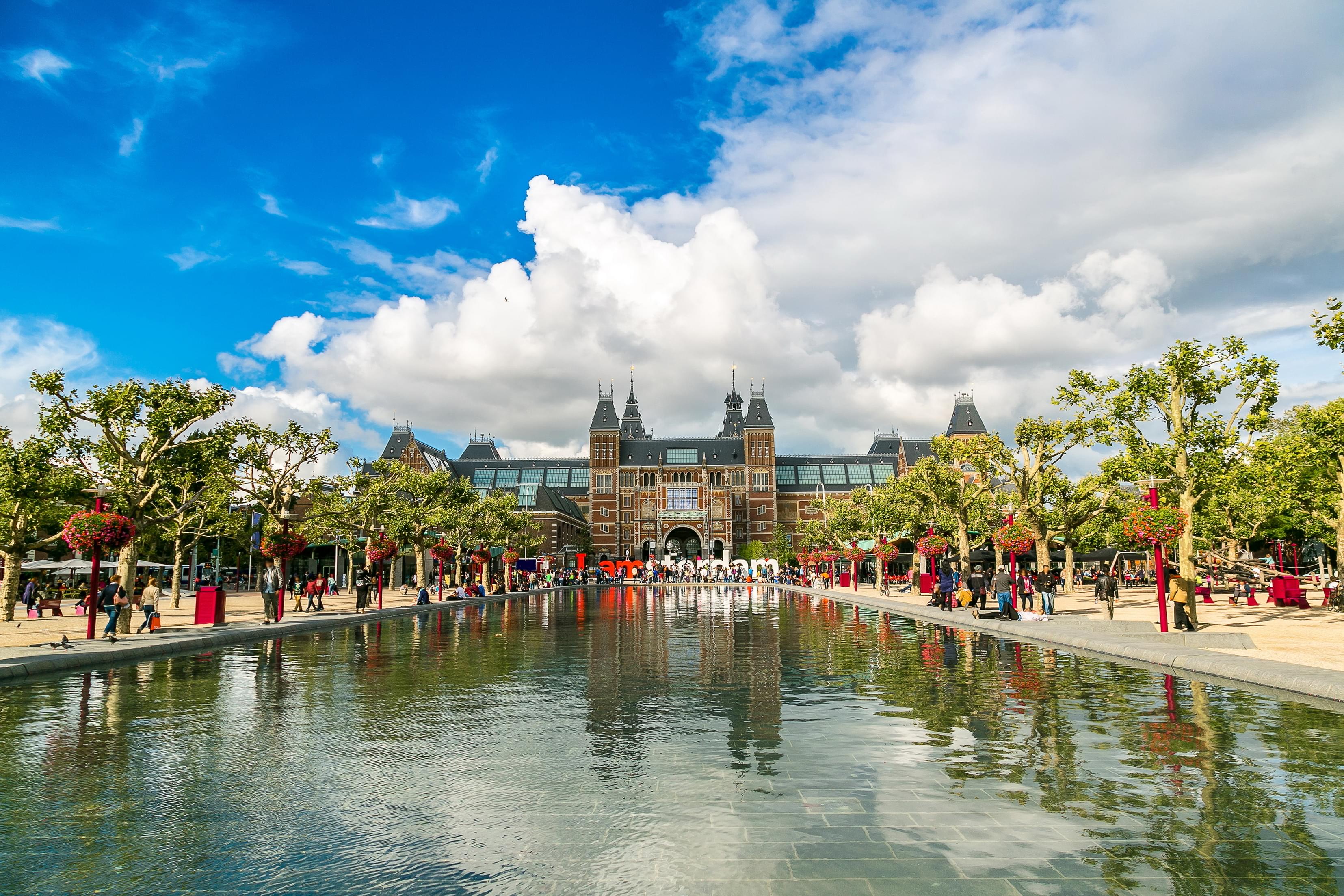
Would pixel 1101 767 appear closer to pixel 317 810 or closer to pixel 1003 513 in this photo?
pixel 317 810

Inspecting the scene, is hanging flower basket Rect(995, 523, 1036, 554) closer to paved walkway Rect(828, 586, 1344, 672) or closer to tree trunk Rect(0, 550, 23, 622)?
paved walkway Rect(828, 586, 1344, 672)

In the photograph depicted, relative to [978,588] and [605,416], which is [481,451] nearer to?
[605,416]

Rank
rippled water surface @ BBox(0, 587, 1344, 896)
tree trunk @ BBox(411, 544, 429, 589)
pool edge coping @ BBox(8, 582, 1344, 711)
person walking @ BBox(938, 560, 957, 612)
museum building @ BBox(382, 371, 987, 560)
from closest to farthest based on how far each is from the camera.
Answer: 1. rippled water surface @ BBox(0, 587, 1344, 896)
2. pool edge coping @ BBox(8, 582, 1344, 711)
3. person walking @ BBox(938, 560, 957, 612)
4. tree trunk @ BBox(411, 544, 429, 589)
5. museum building @ BBox(382, 371, 987, 560)

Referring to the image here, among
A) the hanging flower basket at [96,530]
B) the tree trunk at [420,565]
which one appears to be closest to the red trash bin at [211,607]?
the hanging flower basket at [96,530]

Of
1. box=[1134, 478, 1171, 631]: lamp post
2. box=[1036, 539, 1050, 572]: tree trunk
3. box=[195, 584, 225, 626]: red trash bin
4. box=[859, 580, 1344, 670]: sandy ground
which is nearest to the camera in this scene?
box=[859, 580, 1344, 670]: sandy ground

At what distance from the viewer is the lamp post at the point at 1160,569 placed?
1925 cm

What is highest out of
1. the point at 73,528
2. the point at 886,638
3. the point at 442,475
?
the point at 442,475

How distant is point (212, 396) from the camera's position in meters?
27.2

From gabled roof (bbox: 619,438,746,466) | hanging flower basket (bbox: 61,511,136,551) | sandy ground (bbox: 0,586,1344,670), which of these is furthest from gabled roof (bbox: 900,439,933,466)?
hanging flower basket (bbox: 61,511,136,551)

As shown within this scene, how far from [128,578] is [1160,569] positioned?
1092 inches

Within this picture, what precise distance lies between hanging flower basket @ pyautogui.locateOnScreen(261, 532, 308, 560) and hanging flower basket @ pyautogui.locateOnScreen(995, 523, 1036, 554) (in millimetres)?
24042

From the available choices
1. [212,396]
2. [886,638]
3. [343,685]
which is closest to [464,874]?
[343,685]

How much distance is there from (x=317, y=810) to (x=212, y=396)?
24.7 metres

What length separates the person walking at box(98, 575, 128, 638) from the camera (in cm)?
1872
